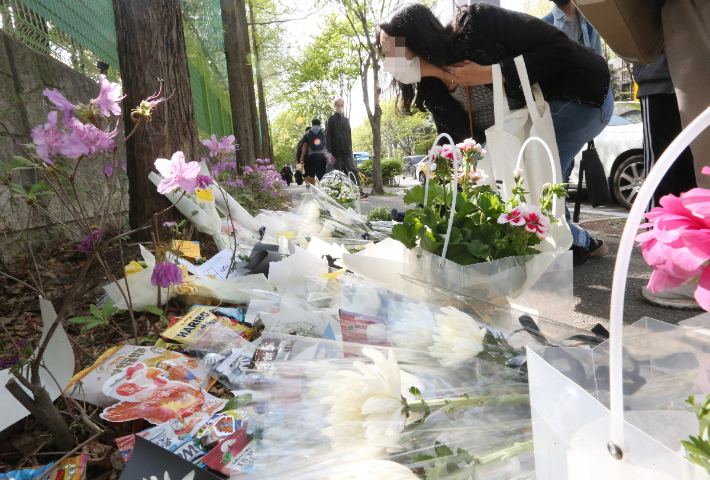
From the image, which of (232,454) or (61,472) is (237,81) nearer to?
(61,472)

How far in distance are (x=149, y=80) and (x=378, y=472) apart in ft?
9.41

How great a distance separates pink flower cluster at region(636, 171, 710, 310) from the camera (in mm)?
428

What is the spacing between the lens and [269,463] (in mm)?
805

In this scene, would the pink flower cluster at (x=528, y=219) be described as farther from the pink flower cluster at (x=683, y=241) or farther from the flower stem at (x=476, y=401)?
the pink flower cluster at (x=683, y=241)

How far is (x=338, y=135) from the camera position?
9359 mm

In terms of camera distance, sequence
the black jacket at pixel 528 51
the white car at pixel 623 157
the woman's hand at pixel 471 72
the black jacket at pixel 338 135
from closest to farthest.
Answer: the black jacket at pixel 528 51, the woman's hand at pixel 471 72, the white car at pixel 623 157, the black jacket at pixel 338 135

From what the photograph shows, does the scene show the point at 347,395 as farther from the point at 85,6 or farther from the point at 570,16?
the point at 85,6

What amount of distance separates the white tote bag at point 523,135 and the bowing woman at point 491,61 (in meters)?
0.10

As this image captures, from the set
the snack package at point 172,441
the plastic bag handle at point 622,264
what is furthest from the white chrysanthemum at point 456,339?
the snack package at point 172,441

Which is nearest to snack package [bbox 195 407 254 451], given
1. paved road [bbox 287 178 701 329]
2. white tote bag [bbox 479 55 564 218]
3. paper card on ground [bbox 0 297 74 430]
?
paper card on ground [bbox 0 297 74 430]

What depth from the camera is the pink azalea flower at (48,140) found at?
1154mm

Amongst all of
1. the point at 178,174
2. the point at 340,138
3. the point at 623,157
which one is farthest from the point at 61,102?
the point at 340,138

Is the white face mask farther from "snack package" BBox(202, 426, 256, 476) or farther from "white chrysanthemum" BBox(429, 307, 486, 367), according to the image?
"snack package" BBox(202, 426, 256, 476)

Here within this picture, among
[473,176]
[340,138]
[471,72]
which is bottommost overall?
[473,176]
